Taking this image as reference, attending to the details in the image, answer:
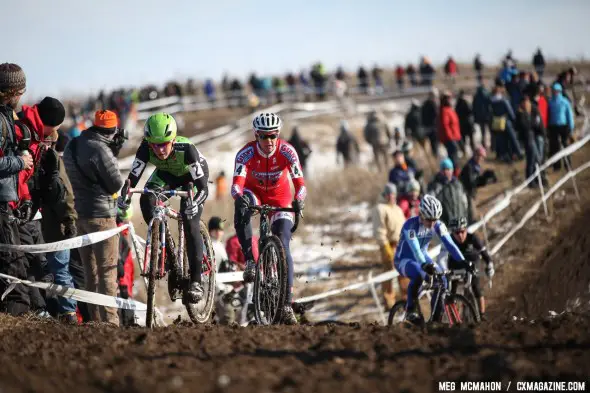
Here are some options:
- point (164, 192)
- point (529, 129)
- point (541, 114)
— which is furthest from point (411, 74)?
point (164, 192)

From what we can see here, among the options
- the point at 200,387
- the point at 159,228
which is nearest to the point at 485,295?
the point at 159,228

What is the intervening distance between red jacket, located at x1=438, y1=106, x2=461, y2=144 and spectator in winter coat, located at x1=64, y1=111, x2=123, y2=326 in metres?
12.0

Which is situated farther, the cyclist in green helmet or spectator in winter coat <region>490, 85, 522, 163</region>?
spectator in winter coat <region>490, 85, 522, 163</region>

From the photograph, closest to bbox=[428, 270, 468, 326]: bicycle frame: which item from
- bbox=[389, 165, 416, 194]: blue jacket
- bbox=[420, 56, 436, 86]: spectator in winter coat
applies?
bbox=[389, 165, 416, 194]: blue jacket

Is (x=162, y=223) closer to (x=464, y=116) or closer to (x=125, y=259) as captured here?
(x=125, y=259)

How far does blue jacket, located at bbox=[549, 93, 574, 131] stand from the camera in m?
21.0

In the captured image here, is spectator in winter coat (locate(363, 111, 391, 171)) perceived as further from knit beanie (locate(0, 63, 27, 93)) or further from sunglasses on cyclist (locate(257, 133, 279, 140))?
knit beanie (locate(0, 63, 27, 93))

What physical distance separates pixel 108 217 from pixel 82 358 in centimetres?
369

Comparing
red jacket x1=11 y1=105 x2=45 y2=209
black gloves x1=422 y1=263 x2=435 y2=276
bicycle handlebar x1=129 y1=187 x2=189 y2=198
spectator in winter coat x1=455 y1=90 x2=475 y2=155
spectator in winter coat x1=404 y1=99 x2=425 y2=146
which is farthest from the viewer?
spectator in winter coat x1=404 y1=99 x2=425 y2=146

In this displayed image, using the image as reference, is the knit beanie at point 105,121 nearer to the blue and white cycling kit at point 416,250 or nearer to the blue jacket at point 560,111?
the blue and white cycling kit at point 416,250

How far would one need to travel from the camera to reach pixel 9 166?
29.3 ft

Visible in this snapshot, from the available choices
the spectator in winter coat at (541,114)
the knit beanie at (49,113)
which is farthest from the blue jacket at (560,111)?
the knit beanie at (49,113)

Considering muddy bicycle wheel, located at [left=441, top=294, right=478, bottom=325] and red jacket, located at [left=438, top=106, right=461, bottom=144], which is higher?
red jacket, located at [left=438, top=106, right=461, bottom=144]

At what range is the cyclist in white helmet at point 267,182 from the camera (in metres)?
10.2
